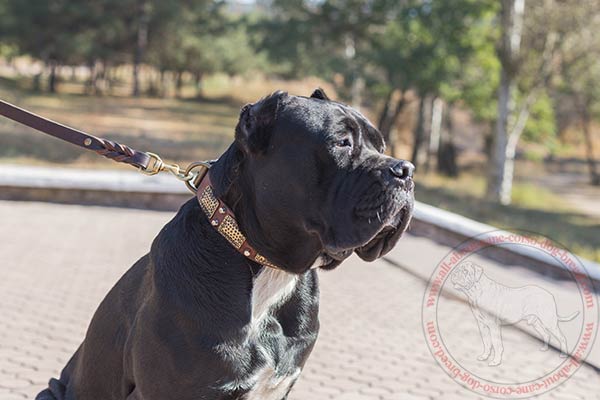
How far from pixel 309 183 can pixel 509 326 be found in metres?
4.12

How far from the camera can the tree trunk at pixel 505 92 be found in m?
17.5

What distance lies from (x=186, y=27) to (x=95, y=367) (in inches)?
1412

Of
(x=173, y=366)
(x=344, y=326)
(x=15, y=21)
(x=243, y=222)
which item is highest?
(x=243, y=222)

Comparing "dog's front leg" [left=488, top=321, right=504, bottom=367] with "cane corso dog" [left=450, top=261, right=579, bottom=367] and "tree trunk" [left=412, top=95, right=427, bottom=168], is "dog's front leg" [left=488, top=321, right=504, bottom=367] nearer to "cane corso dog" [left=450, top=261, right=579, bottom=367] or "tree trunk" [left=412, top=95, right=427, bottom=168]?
"cane corso dog" [left=450, top=261, right=579, bottom=367]

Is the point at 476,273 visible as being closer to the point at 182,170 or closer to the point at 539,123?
the point at 182,170

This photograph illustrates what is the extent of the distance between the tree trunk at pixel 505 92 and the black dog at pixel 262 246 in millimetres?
14931

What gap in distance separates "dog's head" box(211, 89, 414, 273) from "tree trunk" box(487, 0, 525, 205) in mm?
Result: 14961

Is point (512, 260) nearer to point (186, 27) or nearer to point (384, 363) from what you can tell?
point (384, 363)

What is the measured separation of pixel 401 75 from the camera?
19.9m

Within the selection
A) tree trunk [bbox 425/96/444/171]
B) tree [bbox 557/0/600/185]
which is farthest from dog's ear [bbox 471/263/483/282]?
tree trunk [bbox 425/96/444/171]

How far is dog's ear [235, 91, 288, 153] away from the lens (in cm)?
248

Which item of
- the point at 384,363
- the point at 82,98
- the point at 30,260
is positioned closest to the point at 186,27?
the point at 82,98

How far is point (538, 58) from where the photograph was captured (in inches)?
779

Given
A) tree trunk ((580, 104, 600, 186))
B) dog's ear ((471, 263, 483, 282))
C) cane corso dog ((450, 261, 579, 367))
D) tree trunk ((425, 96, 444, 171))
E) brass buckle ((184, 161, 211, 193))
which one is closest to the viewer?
brass buckle ((184, 161, 211, 193))
